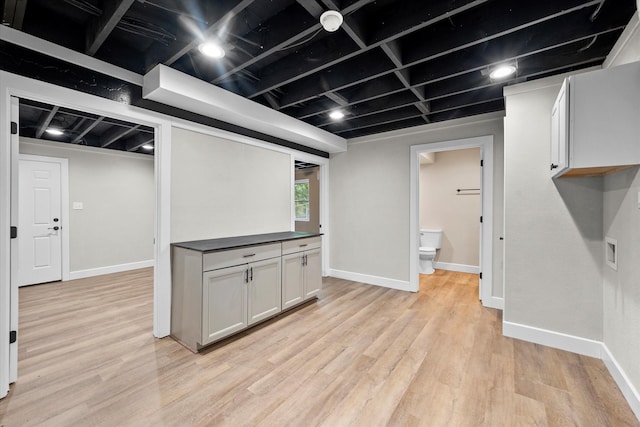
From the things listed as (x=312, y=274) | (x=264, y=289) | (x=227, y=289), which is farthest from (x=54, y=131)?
(x=312, y=274)

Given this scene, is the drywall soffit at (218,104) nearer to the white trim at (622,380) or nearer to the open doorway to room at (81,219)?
the open doorway to room at (81,219)

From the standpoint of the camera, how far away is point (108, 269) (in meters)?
5.12

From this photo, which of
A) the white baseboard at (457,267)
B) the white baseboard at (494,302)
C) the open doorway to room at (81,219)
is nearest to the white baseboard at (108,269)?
the open doorway to room at (81,219)

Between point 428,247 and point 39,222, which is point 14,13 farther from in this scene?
point 428,247

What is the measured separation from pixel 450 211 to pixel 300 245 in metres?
3.53

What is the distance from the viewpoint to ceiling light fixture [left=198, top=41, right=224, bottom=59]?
79.5 inches

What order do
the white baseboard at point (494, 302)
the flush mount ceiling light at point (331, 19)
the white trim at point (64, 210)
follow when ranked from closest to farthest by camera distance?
the flush mount ceiling light at point (331, 19), the white baseboard at point (494, 302), the white trim at point (64, 210)

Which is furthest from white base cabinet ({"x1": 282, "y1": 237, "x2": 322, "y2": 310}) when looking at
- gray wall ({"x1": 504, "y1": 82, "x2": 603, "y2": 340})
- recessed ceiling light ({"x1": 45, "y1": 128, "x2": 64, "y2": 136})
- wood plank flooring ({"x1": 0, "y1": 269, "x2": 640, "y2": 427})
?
recessed ceiling light ({"x1": 45, "y1": 128, "x2": 64, "y2": 136})

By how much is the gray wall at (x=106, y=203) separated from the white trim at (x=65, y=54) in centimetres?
250

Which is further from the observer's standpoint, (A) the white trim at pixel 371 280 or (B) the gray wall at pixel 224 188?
(A) the white trim at pixel 371 280

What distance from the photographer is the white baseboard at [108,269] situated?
15.6 ft

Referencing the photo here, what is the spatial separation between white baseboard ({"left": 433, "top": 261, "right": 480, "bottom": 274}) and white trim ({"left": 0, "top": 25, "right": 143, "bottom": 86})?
5512mm

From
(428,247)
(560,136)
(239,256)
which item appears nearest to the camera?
(560,136)

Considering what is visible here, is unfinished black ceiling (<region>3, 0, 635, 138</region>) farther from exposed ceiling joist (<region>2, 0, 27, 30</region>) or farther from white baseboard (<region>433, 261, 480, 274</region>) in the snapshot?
white baseboard (<region>433, 261, 480, 274</region>)
